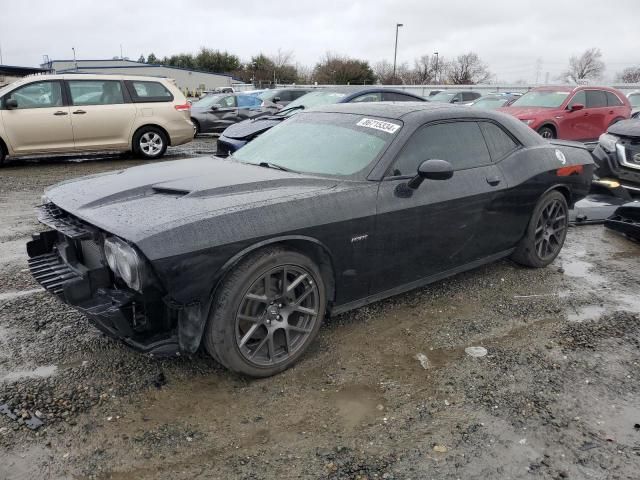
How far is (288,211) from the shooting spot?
287 centimetres

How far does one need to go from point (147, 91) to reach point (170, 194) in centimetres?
848

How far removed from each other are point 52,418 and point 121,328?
0.57 meters

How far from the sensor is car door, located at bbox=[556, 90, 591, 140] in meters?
11.6

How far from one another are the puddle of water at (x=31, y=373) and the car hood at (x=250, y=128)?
554 centimetres

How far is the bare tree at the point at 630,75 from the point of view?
2189 inches

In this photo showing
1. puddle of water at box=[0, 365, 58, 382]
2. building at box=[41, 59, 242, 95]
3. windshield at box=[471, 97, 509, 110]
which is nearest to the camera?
puddle of water at box=[0, 365, 58, 382]

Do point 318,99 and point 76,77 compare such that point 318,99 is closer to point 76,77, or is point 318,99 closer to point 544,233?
point 76,77

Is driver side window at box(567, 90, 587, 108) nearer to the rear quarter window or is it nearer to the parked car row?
the parked car row

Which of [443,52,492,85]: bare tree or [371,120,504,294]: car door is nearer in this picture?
[371,120,504,294]: car door

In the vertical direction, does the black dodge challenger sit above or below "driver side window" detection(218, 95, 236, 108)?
below

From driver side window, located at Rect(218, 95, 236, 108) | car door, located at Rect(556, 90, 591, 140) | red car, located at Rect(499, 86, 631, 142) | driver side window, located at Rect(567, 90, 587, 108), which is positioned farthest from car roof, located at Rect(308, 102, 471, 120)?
driver side window, located at Rect(218, 95, 236, 108)

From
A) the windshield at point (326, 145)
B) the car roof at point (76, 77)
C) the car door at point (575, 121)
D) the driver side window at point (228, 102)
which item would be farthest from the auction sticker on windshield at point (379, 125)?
the driver side window at point (228, 102)

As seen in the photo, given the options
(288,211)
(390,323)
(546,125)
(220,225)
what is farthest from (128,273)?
(546,125)

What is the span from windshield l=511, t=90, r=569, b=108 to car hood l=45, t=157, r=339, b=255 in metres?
10.4
